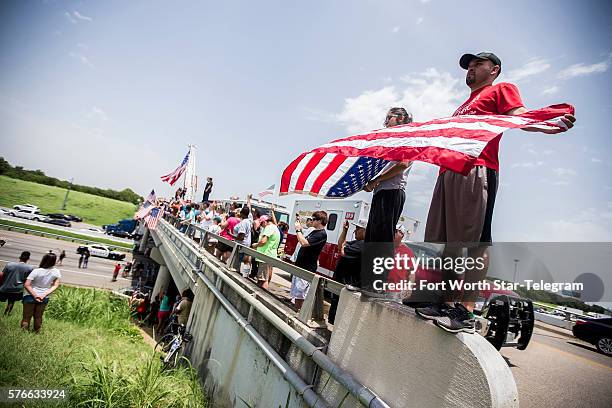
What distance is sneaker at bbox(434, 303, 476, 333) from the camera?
6.35ft

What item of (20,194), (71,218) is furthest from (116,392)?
(20,194)

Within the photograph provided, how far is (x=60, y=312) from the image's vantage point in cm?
1155

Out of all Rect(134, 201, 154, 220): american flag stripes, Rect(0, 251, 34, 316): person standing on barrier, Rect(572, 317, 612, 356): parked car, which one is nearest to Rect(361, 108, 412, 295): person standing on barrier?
Rect(572, 317, 612, 356): parked car

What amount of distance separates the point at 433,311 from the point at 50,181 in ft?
524

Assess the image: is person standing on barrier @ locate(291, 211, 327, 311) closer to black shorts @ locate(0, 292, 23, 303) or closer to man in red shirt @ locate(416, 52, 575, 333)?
man in red shirt @ locate(416, 52, 575, 333)

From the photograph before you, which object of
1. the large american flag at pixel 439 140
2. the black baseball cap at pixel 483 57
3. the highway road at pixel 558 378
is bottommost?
the highway road at pixel 558 378

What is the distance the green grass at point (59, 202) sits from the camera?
3020 inches

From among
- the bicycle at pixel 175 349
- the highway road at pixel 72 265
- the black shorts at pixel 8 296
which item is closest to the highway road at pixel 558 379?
the bicycle at pixel 175 349

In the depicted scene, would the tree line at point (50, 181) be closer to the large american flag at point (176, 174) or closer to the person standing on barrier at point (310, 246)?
the large american flag at point (176, 174)

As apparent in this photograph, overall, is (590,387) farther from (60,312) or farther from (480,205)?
(60,312)

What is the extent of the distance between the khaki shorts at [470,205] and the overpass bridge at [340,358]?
0.70 m

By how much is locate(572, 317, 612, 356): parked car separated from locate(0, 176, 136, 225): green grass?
93789 mm

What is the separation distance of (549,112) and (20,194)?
10617 cm

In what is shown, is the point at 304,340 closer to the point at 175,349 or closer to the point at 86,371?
the point at 175,349
